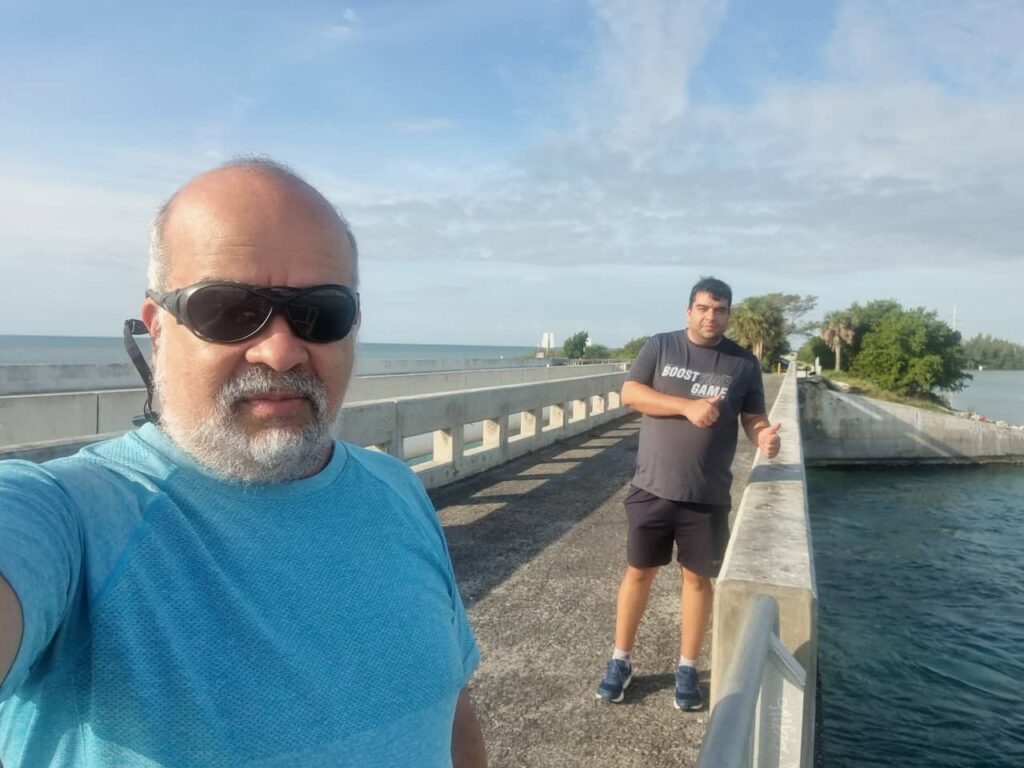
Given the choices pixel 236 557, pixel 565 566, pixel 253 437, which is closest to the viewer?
pixel 236 557

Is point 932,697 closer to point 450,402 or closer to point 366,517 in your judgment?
point 450,402

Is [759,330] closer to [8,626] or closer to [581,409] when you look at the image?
[581,409]

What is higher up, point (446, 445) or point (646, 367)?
point (646, 367)

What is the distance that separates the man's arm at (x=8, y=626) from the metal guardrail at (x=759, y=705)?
1235 mm

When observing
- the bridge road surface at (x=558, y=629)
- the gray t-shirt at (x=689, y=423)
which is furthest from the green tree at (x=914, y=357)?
the gray t-shirt at (x=689, y=423)

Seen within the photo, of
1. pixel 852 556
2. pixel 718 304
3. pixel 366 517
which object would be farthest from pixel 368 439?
pixel 852 556

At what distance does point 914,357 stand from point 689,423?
272ft

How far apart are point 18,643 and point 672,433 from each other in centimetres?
359

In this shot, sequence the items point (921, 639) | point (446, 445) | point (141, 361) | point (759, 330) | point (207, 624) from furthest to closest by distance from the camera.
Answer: point (759, 330) → point (921, 639) → point (446, 445) → point (141, 361) → point (207, 624)

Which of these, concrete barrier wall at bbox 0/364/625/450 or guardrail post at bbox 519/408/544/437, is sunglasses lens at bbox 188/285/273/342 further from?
guardrail post at bbox 519/408/544/437

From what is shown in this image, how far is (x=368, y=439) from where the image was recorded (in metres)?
7.06

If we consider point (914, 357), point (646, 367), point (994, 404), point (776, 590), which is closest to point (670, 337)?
Result: point (646, 367)

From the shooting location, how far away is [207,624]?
124 cm

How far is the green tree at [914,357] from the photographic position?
74875mm
